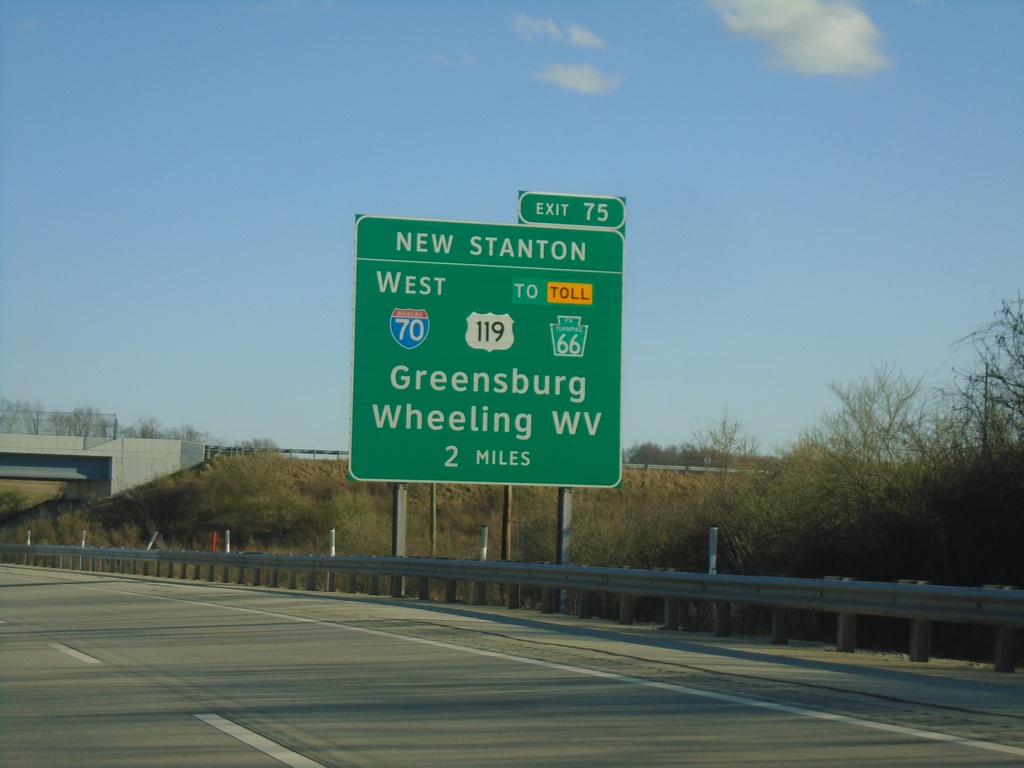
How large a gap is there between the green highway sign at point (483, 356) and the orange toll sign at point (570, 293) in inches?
0.7

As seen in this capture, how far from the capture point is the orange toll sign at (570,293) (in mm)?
20938

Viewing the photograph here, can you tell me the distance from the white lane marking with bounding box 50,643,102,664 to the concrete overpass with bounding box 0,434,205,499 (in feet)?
190

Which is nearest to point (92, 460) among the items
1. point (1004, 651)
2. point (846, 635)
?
point (846, 635)

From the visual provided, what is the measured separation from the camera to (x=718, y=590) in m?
14.1

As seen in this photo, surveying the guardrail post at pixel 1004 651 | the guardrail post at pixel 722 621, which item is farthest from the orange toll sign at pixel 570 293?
the guardrail post at pixel 1004 651

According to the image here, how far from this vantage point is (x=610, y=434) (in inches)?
826

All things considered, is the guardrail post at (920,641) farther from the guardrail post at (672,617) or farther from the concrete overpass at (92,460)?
the concrete overpass at (92,460)

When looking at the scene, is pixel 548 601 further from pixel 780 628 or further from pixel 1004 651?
pixel 1004 651

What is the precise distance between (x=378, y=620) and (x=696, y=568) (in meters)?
11.0

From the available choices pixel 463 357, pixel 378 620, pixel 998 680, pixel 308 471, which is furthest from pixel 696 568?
pixel 308 471

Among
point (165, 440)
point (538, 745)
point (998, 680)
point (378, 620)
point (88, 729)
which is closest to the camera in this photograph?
point (538, 745)

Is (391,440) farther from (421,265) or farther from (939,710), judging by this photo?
(939,710)

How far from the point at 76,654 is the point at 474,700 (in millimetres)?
5148

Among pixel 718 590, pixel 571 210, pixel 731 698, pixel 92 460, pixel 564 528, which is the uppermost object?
pixel 571 210
